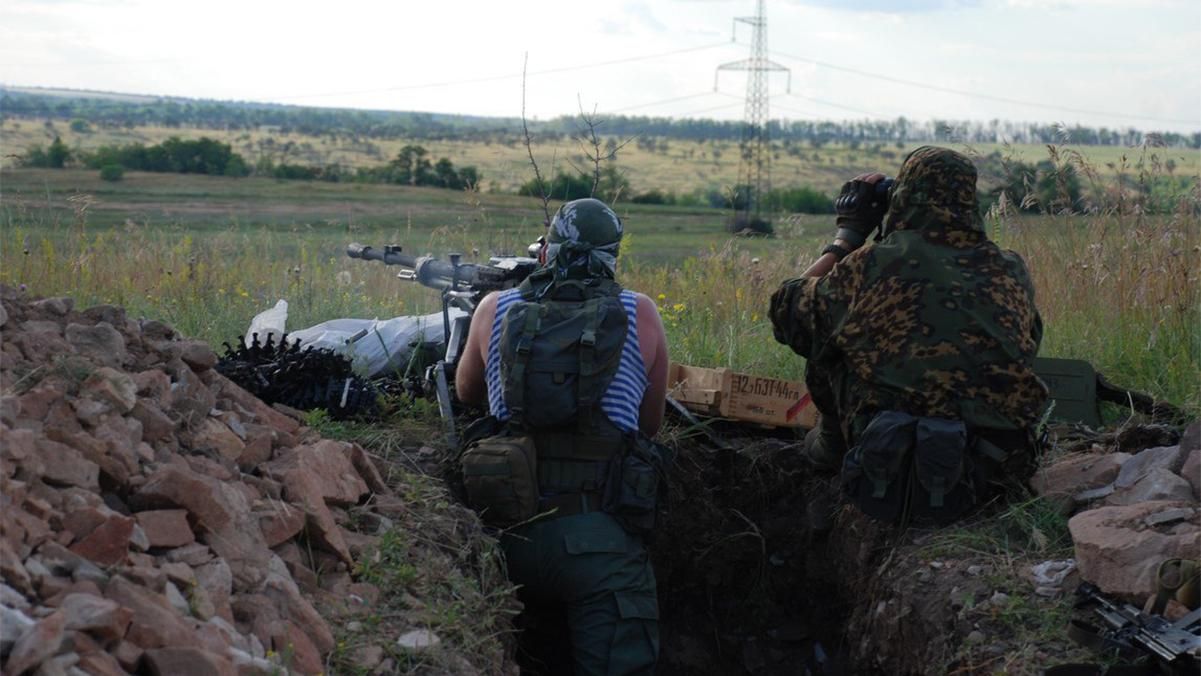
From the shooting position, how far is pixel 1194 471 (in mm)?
4137

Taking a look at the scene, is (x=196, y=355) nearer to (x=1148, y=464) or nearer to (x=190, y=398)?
(x=190, y=398)

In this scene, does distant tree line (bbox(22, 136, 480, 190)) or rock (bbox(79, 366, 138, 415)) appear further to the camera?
distant tree line (bbox(22, 136, 480, 190))

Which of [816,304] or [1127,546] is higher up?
[816,304]

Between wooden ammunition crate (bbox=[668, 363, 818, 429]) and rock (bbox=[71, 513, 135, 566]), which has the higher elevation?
rock (bbox=[71, 513, 135, 566])

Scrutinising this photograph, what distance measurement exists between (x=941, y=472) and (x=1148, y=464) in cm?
76

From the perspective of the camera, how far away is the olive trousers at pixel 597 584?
4098mm

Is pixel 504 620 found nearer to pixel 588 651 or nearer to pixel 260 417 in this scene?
pixel 588 651

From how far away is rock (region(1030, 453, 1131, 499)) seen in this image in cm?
452

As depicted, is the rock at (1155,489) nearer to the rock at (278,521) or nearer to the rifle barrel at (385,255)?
the rock at (278,521)

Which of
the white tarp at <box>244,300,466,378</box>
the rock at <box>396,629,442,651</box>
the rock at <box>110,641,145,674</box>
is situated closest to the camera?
the rock at <box>110,641,145,674</box>

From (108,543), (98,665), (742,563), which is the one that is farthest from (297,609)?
(742,563)

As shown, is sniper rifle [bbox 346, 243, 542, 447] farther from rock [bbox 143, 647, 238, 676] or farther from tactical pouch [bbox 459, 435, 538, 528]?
rock [bbox 143, 647, 238, 676]

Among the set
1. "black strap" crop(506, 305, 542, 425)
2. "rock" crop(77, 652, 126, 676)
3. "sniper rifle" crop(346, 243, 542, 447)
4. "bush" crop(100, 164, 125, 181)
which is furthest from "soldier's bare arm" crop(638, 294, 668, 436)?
"bush" crop(100, 164, 125, 181)

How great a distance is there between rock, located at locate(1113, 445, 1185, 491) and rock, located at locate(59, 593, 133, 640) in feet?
10.8
